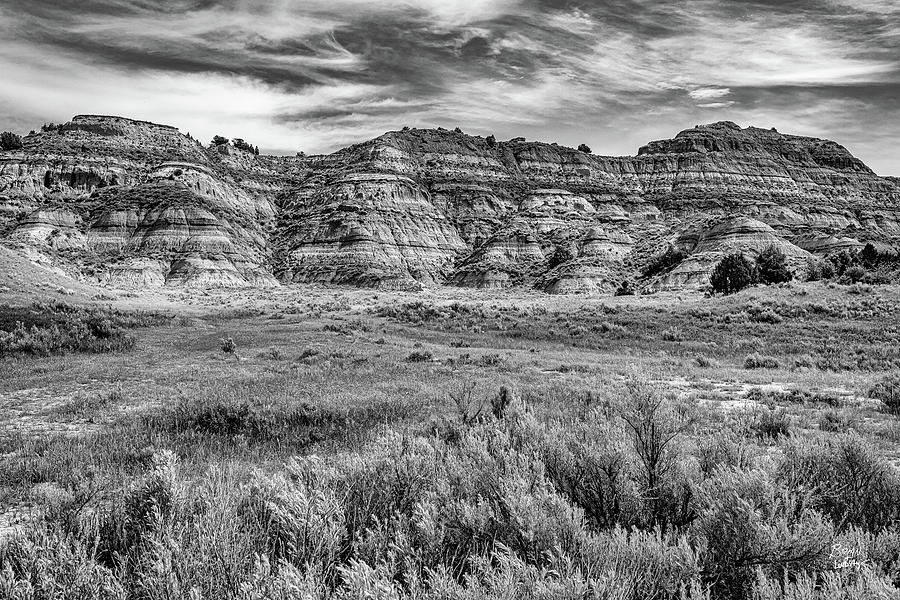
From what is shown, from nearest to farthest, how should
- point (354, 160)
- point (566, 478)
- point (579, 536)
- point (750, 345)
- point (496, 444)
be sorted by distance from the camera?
point (579, 536)
point (566, 478)
point (496, 444)
point (750, 345)
point (354, 160)

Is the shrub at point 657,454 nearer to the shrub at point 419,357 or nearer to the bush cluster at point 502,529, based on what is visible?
the bush cluster at point 502,529

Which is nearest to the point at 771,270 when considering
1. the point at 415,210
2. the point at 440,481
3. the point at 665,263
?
the point at 665,263

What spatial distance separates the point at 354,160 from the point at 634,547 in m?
129

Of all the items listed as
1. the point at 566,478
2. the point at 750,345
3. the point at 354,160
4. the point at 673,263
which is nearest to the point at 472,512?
the point at 566,478

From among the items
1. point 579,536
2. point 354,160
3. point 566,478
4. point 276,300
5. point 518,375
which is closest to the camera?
point 579,536

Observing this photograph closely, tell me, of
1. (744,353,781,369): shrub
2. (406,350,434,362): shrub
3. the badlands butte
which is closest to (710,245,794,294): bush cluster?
the badlands butte

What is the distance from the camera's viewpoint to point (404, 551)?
9.55ft

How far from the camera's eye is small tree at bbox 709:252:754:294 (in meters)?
46.1

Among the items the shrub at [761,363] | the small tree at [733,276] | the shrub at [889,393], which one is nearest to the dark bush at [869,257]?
the small tree at [733,276]

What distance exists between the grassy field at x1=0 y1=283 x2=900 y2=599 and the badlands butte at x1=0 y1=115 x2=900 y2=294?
5894cm

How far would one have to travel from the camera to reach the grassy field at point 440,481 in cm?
283

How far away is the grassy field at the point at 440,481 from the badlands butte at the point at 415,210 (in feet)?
193

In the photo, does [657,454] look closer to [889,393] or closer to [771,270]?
[889,393]

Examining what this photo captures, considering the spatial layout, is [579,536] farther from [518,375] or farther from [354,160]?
[354,160]
